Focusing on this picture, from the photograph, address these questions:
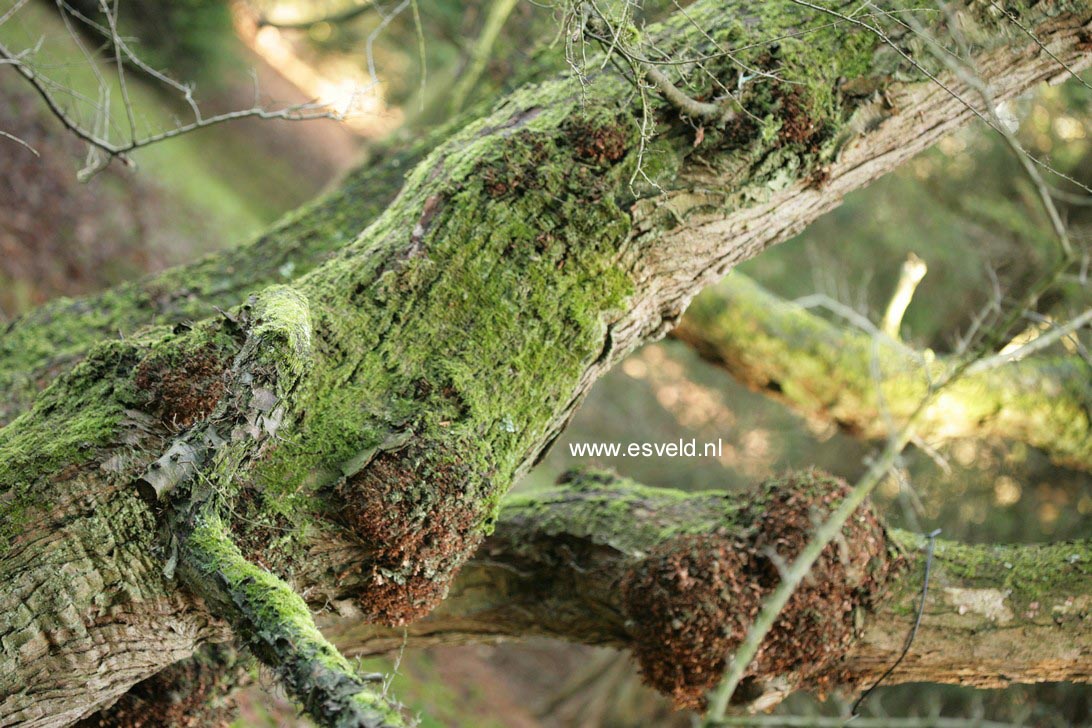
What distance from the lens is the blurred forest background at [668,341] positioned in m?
7.72

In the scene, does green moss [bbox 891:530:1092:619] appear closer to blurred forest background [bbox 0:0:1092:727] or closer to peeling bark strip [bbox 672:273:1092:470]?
peeling bark strip [bbox 672:273:1092:470]

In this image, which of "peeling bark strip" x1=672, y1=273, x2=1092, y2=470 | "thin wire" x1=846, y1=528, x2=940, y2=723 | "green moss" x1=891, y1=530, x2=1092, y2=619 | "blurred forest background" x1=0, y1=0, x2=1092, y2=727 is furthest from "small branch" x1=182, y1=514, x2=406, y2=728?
"peeling bark strip" x1=672, y1=273, x2=1092, y2=470

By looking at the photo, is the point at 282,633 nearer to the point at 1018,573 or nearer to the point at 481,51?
the point at 1018,573

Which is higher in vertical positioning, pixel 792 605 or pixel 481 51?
pixel 481 51

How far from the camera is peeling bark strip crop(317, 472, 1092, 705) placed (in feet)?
11.1

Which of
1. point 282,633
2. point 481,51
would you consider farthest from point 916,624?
point 481,51

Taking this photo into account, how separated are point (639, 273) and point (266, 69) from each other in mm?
18533

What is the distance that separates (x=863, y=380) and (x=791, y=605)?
2.76m

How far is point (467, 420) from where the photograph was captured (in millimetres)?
2791

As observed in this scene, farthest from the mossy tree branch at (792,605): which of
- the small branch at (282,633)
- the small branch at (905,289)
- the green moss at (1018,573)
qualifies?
the small branch at (905,289)

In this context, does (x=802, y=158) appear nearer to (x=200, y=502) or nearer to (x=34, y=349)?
(x=200, y=502)

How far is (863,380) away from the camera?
5703mm

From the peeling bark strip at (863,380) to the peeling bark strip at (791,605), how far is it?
1813mm

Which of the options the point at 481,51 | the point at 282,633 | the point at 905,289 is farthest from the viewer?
the point at 481,51
